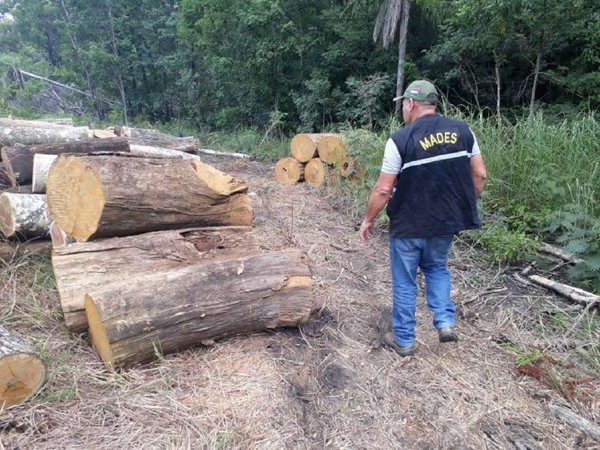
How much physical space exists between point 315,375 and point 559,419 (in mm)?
1433

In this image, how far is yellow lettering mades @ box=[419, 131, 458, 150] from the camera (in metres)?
2.71

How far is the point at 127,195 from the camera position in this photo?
128 inches

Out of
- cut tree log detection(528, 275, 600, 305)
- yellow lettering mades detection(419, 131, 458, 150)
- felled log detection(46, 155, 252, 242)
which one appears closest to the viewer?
yellow lettering mades detection(419, 131, 458, 150)

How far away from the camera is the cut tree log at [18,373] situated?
217 centimetres

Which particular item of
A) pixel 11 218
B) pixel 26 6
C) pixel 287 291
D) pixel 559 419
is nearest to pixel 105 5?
pixel 26 6

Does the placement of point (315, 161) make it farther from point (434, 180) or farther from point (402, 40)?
point (402, 40)

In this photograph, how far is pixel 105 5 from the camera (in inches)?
777

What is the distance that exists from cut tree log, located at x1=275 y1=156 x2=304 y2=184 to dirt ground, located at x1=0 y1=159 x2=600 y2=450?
4.28 meters

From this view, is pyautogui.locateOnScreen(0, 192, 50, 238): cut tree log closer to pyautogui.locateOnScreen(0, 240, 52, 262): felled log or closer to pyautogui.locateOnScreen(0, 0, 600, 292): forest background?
pyautogui.locateOnScreen(0, 240, 52, 262): felled log

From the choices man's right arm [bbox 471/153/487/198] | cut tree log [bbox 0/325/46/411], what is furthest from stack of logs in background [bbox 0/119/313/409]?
man's right arm [bbox 471/153/487/198]

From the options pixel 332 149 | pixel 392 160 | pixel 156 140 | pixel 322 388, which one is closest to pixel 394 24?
pixel 332 149

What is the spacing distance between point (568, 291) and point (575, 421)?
1576mm

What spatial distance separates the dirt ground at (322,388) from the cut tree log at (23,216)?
305 millimetres

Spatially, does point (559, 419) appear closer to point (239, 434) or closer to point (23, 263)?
point (239, 434)
